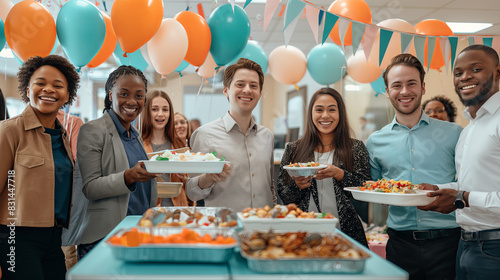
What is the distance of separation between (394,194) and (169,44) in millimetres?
1972

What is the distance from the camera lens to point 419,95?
226 cm

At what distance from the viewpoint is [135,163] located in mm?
2227

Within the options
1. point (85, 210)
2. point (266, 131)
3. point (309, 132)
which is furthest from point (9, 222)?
point (309, 132)

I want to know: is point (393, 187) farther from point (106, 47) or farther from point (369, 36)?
point (106, 47)

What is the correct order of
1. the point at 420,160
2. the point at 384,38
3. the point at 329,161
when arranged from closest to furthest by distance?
1. the point at 420,160
2. the point at 329,161
3. the point at 384,38

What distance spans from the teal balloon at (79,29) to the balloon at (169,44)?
45 centimetres

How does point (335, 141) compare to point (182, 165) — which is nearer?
point (182, 165)

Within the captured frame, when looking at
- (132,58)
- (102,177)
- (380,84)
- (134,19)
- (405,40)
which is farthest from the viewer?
(380,84)

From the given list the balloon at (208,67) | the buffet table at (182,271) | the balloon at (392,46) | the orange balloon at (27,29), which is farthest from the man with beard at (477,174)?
the orange balloon at (27,29)

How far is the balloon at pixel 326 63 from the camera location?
381 cm

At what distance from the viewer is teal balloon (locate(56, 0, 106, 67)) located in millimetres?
2541

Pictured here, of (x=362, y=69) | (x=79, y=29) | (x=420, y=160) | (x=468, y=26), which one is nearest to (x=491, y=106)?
(x=420, y=160)

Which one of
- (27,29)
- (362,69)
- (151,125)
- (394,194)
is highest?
(27,29)

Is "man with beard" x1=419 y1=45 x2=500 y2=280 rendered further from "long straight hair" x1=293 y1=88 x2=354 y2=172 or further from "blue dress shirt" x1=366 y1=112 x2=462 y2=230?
"long straight hair" x1=293 y1=88 x2=354 y2=172
